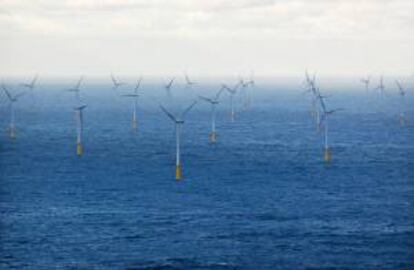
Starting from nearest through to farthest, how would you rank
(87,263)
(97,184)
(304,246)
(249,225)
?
(87,263), (304,246), (249,225), (97,184)

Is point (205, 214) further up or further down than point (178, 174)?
further down

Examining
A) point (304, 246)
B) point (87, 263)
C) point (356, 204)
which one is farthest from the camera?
point (356, 204)

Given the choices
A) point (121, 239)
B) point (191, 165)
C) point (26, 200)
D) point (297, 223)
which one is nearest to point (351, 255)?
point (297, 223)

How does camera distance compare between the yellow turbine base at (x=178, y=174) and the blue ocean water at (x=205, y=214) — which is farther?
the yellow turbine base at (x=178, y=174)

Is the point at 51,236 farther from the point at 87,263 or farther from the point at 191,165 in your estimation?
the point at 191,165

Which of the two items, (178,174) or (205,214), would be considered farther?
(178,174)

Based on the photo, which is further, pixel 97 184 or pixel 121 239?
pixel 97 184

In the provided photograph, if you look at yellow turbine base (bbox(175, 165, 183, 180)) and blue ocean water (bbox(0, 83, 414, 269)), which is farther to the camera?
yellow turbine base (bbox(175, 165, 183, 180))

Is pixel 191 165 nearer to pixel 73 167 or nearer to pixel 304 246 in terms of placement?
pixel 73 167

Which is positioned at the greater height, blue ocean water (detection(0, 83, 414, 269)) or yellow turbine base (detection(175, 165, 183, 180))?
yellow turbine base (detection(175, 165, 183, 180))

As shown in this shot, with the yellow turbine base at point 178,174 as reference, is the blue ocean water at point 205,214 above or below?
below
